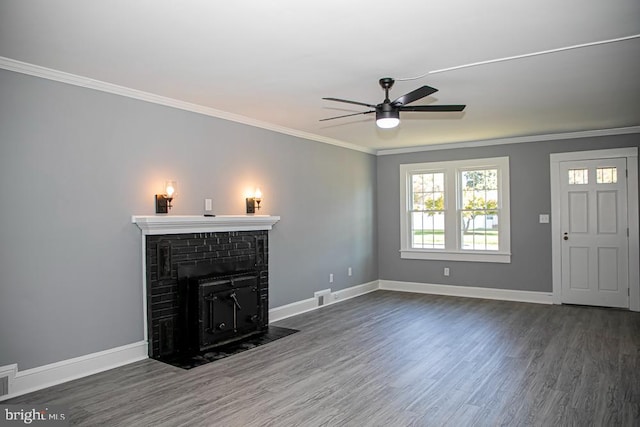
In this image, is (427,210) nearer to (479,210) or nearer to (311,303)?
(479,210)

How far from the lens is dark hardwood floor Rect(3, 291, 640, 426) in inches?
119

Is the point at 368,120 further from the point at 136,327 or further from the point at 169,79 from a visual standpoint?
the point at 136,327

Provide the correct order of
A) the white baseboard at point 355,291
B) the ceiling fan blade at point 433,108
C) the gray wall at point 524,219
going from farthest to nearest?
the white baseboard at point 355,291
the gray wall at point 524,219
the ceiling fan blade at point 433,108

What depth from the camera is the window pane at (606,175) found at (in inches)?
245

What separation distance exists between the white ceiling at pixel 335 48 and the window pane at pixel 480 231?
2564 mm

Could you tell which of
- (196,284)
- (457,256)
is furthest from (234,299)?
(457,256)

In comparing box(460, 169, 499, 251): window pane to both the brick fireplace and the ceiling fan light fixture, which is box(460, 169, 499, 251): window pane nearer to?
the brick fireplace

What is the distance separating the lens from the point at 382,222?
8.08m

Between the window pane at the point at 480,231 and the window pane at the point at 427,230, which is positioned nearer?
the window pane at the point at 480,231

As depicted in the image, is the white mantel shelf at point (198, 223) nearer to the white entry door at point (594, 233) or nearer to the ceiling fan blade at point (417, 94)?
the ceiling fan blade at point (417, 94)

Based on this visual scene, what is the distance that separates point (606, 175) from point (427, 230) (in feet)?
8.83

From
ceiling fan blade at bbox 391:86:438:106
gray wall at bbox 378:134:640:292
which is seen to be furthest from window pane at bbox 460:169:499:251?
ceiling fan blade at bbox 391:86:438:106

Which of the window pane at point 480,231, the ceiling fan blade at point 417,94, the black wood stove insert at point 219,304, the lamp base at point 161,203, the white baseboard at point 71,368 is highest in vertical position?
the ceiling fan blade at point 417,94

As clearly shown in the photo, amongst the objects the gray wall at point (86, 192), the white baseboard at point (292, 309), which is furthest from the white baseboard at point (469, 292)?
the gray wall at point (86, 192)
